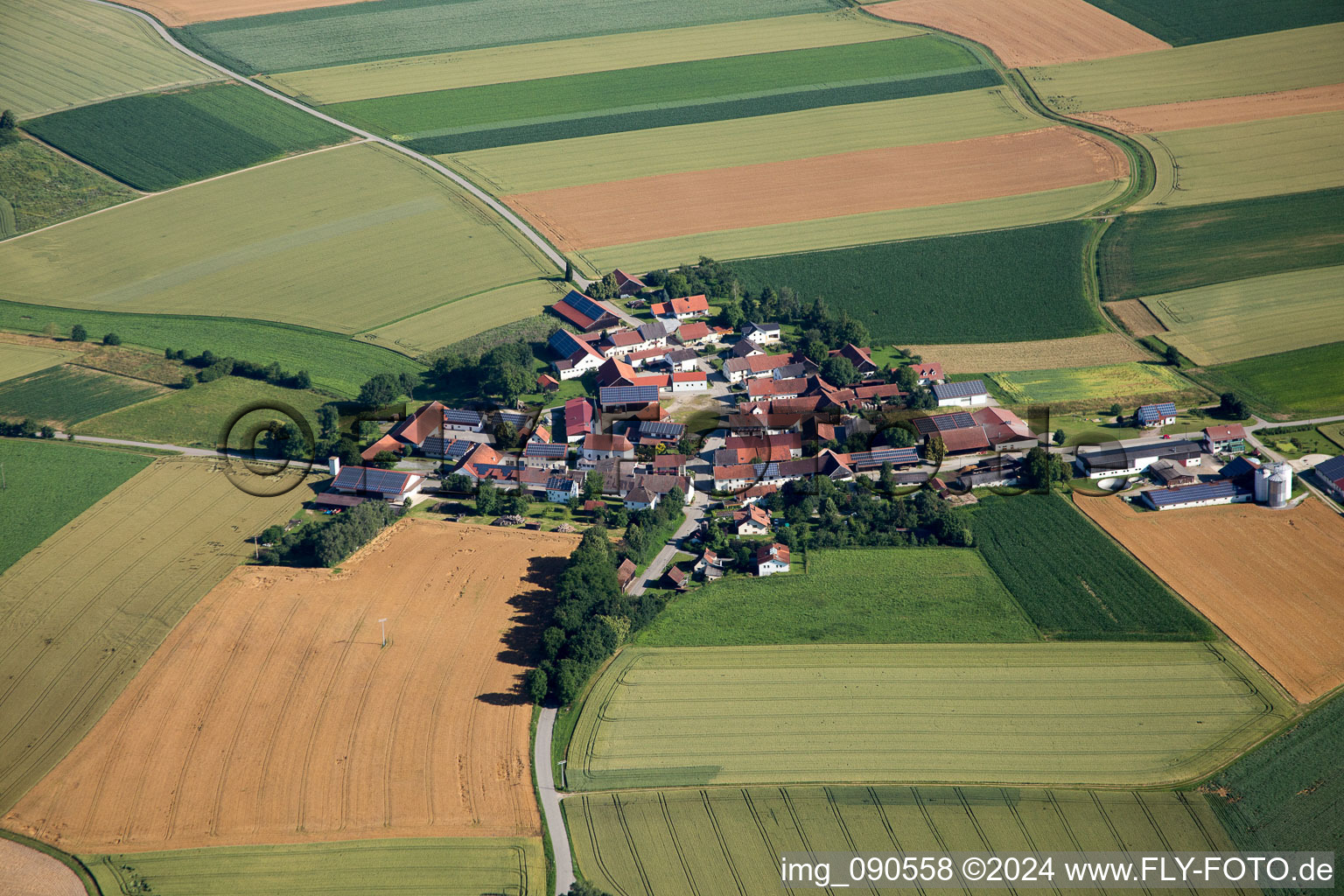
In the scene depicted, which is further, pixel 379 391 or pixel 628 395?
pixel 379 391

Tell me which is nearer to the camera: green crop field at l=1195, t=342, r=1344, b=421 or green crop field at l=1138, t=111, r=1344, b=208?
green crop field at l=1195, t=342, r=1344, b=421

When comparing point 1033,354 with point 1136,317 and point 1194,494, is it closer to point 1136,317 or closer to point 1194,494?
point 1136,317

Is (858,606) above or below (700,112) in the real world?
below

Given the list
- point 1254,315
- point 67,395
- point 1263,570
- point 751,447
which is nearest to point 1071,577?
point 1263,570

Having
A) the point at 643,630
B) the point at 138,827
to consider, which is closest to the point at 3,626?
the point at 138,827

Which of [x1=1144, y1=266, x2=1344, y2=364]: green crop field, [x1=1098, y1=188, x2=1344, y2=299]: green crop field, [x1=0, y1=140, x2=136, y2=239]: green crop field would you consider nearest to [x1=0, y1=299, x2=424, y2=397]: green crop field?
[x1=0, y1=140, x2=136, y2=239]: green crop field

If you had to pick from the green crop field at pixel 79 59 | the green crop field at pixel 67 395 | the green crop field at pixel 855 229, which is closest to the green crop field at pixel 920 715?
the green crop field at pixel 67 395

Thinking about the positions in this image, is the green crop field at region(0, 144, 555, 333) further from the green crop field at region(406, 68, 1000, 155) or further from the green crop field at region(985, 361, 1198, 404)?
the green crop field at region(985, 361, 1198, 404)
